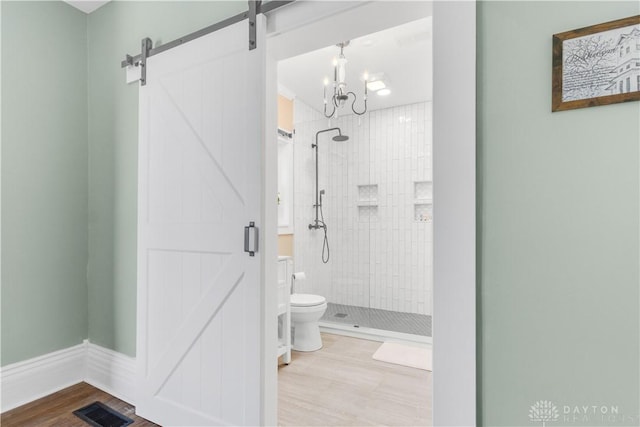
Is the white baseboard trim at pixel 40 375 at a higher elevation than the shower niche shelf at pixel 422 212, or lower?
lower

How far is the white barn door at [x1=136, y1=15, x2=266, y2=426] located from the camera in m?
1.66

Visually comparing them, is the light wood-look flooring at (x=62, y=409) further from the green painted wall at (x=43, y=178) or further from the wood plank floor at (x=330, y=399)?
the green painted wall at (x=43, y=178)

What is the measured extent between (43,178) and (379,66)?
112 inches

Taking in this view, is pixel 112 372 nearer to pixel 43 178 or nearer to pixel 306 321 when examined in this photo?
pixel 43 178

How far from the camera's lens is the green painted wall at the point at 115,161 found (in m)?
2.22

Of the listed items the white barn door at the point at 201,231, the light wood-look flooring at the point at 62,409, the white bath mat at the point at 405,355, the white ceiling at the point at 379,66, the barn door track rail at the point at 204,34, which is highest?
the white ceiling at the point at 379,66

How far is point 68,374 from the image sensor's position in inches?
93.7

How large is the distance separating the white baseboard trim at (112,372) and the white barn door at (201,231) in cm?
20

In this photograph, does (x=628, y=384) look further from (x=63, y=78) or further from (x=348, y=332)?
(x=63, y=78)

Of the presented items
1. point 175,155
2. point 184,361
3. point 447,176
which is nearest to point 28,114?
point 175,155

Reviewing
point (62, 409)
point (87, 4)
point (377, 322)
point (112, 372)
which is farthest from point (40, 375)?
point (377, 322)

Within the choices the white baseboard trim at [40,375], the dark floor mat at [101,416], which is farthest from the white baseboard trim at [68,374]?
the dark floor mat at [101,416]

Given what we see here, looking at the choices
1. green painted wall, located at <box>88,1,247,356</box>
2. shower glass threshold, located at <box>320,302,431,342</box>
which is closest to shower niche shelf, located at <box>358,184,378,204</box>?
shower glass threshold, located at <box>320,302,431,342</box>

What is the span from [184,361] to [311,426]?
2.62 ft
